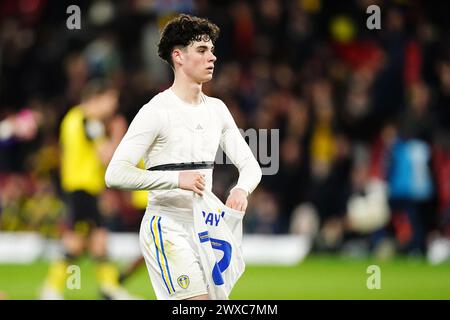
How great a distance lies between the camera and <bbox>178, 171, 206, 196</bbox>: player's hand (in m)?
6.42

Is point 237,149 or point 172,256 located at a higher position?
point 237,149

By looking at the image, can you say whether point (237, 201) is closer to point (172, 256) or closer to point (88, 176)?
point (172, 256)

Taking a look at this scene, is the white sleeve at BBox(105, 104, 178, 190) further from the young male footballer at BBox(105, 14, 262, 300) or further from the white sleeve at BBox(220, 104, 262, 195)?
the white sleeve at BBox(220, 104, 262, 195)

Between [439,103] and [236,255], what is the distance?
10.5 meters

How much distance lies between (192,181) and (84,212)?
16.8 feet

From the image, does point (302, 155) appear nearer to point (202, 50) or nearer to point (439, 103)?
point (439, 103)

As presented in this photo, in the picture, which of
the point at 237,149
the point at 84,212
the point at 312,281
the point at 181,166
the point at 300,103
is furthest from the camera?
the point at 300,103

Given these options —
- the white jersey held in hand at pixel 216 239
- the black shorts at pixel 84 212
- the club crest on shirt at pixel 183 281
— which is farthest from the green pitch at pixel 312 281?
the club crest on shirt at pixel 183 281

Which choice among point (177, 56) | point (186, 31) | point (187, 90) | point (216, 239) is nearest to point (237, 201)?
point (216, 239)

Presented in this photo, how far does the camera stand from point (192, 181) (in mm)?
6422

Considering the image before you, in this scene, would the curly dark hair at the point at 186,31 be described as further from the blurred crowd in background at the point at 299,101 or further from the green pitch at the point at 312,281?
the blurred crowd in background at the point at 299,101

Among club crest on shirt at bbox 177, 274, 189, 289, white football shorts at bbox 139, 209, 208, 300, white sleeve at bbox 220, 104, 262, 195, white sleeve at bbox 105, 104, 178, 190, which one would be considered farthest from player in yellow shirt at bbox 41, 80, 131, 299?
club crest on shirt at bbox 177, 274, 189, 289

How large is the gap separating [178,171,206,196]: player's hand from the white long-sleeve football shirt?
0.13ft
